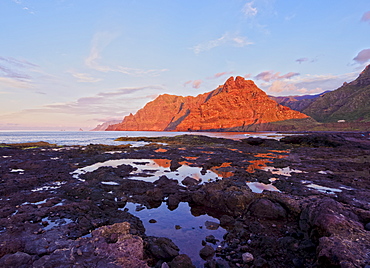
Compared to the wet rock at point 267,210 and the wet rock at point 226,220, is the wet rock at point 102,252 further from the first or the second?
the wet rock at point 267,210

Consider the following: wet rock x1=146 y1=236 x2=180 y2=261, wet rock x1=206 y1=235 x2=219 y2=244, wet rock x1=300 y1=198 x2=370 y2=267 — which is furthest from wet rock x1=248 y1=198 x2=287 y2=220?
wet rock x1=146 y1=236 x2=180 y2=261

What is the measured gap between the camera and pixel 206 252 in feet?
19.3

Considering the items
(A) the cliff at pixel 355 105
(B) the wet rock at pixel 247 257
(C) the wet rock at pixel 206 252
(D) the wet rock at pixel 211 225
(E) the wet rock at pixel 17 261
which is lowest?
(D) the wet rock at pixel 211 225

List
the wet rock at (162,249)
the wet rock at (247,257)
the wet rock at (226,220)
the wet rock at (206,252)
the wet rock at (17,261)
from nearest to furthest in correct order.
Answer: the wet rock at (17,261)
the wet rock at (247,257)
the wet rock at (162,249)
the wet rock at (206,252)
the wet rock at (226,220)

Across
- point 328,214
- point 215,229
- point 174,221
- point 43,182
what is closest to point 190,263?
point 215,229

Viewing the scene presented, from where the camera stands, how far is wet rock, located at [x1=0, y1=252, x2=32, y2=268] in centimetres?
475

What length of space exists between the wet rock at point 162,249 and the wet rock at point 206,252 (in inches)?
30.4

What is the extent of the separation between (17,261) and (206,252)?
511cm

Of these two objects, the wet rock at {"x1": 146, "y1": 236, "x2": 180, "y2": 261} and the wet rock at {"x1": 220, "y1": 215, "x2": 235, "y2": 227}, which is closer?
the wet rock at {"x1": 146, "y1": 236, "x2": 180, "y2": 261}

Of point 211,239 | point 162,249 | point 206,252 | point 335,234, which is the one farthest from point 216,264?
point 335,234

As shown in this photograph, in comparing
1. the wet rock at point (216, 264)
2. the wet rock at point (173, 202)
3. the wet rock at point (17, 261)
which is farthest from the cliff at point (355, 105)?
the wet rock at point (17, 261)

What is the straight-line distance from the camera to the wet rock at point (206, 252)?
227 inches

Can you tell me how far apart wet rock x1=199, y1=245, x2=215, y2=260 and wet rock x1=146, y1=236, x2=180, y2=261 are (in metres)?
0.77

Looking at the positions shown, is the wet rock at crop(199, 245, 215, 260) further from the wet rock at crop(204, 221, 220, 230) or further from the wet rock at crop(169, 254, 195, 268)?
the wet rock at crop(204, 221, 220, 230)
